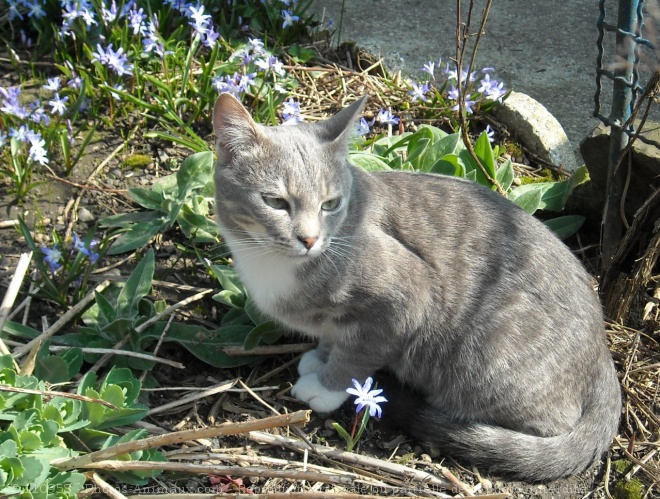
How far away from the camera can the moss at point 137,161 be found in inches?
161

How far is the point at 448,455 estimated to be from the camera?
3.04 m

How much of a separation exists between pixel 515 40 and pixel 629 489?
346 centimetres

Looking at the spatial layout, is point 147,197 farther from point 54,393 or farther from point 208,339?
point 54,393

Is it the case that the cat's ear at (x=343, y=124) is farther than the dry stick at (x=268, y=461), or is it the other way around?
the cat's ear at (x=343, y=124)

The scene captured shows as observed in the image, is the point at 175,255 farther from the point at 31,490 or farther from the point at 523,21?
the point at 523,21

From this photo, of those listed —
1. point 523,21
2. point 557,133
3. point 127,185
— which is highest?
point 523,21

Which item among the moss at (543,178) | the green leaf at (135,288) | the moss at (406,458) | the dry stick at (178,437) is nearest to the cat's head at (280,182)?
the green leaf at (135,288)

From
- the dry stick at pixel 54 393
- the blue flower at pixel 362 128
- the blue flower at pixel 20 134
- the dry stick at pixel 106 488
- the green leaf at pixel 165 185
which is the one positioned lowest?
the dry stick at pixel 106 488

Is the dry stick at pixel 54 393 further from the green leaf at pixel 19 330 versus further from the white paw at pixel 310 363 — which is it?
the white paw at pixel 310 363

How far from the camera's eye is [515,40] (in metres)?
5.42

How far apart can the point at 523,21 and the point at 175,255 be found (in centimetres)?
337

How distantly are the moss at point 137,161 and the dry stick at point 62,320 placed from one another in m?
0.89

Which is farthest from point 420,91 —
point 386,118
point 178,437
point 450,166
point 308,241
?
point 178,437

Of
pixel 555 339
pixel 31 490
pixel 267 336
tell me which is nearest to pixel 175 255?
pixel 267 336
